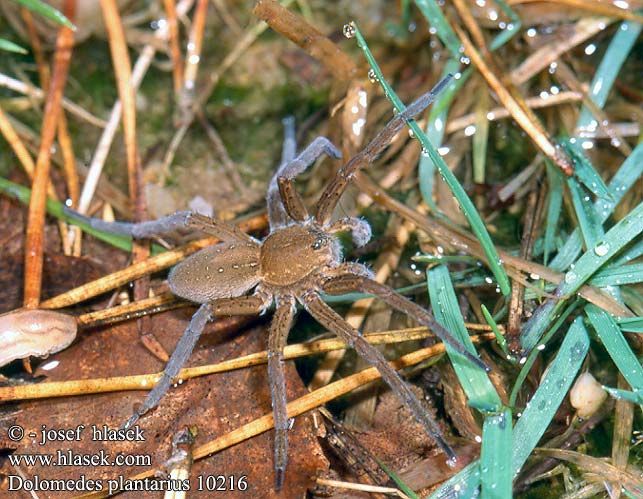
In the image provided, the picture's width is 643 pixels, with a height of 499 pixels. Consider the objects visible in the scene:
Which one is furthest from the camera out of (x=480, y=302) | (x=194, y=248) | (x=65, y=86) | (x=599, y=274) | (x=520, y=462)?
(x=65, y=86)

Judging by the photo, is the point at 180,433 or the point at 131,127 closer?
the point at 180,433

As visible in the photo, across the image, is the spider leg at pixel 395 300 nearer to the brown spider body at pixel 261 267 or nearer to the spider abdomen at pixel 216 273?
the brown spider body at pixel 261 267

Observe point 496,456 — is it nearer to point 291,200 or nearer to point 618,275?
point 618,275

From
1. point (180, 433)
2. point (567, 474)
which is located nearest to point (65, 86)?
point (180, 433)

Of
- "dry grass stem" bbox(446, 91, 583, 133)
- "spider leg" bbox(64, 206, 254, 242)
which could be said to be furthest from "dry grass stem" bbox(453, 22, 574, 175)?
"spider leg" bbox(64, 206, 254, 242)

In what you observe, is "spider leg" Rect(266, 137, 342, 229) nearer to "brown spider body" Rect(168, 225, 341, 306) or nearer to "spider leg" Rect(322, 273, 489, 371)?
"brown spider body" Rect(168, 225, 341, 306)

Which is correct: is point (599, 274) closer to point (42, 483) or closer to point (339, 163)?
point (339, 163)
